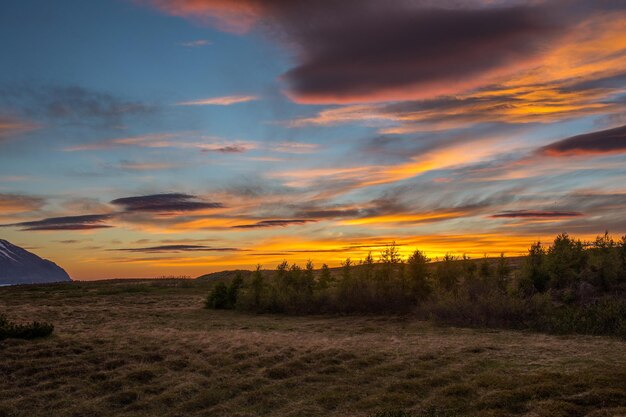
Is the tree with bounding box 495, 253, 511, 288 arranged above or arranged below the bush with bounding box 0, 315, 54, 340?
above

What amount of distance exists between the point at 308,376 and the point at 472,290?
105 ft

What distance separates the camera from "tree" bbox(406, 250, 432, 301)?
179 ft

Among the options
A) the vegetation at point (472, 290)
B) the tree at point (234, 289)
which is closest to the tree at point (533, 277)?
the vegetation at point (472, 290)

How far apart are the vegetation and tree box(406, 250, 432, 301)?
12 cm

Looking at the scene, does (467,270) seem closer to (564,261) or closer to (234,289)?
(564,261)

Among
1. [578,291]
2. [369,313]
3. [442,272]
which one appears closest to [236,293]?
[369,313]

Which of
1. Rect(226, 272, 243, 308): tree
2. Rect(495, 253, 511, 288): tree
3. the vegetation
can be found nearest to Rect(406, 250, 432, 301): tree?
the vegetation

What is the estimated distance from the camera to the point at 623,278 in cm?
4525

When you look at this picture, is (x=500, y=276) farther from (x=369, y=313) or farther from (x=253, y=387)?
(x=253, y=387)

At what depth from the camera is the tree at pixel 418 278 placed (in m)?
54.7

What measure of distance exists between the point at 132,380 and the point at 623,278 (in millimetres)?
47428

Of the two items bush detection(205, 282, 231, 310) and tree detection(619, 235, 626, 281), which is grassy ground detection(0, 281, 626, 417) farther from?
bush detection(205, 282, 231, 310)

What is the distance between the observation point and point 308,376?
756 inches

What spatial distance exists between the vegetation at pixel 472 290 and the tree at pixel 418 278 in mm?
123
